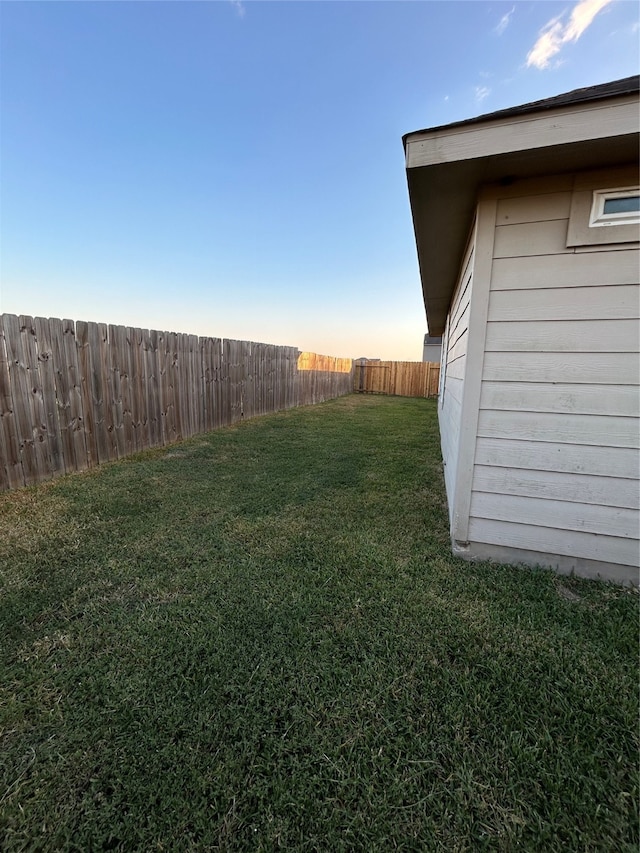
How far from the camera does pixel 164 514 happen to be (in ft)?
9.32

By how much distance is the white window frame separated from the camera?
1729mm

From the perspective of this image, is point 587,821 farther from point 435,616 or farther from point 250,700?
point 250,700

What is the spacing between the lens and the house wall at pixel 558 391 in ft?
5.99

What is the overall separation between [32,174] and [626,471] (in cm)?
967

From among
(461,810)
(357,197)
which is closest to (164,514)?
(461,810)

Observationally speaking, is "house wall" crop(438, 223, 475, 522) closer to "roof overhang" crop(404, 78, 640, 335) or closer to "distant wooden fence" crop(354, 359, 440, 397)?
"roof overhang" crop(404, 78, 640, 335)

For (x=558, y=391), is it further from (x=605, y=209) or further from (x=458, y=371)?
(x=458, y=371)

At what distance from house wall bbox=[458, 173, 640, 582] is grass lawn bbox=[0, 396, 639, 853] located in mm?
322

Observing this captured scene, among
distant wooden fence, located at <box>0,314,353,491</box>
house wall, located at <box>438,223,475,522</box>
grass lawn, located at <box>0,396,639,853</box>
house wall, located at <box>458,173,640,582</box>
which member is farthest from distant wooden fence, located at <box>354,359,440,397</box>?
grass lawn, located at <box>0,396,639,853</box>

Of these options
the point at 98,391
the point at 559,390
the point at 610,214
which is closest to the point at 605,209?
the point at 610,214

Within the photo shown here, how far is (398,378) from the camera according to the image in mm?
17062

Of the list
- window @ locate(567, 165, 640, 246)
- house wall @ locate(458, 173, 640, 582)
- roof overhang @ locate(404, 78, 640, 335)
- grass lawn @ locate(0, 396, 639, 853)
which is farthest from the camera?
house wall @ locate(458, 173, 640, 582)

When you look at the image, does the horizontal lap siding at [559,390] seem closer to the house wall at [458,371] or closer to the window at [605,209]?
the window at [605,209]

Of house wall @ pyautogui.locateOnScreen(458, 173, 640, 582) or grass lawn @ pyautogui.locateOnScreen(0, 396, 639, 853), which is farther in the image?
house wall @ pyautogui.locateOnScreen(458, 173, 640, 582)
